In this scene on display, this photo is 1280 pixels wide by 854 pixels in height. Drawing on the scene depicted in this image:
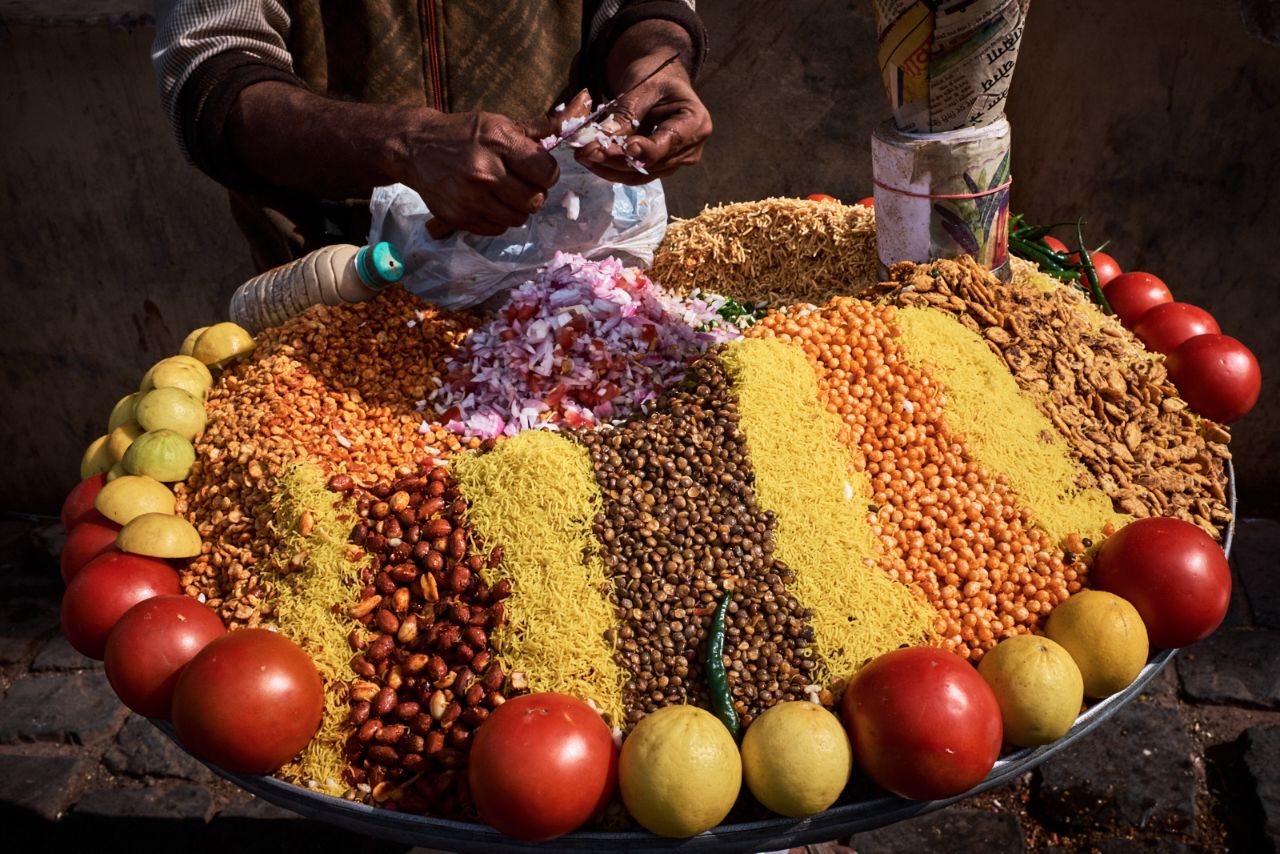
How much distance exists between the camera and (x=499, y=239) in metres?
2.30

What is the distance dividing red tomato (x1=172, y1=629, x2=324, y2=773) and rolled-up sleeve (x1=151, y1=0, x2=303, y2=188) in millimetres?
1194

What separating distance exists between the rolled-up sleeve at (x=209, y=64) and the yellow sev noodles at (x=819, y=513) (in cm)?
121

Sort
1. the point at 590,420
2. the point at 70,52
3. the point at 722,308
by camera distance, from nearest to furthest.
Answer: the point at 590,420, the point at 722,308, the point at 70,52

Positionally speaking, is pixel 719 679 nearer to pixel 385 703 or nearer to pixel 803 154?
pixel 385 703

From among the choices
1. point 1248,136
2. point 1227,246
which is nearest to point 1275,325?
point 1227,246

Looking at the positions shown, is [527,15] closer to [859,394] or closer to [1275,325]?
[859,394]

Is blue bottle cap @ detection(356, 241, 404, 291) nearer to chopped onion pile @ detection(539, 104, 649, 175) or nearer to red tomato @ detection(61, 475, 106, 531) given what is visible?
chopped onion pile @ detection(539, 104, 649, 175)

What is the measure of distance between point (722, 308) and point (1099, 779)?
1.84 m

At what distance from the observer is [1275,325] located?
377 cm

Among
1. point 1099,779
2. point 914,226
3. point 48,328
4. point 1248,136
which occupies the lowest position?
point 1099,779

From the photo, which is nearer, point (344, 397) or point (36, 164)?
point (344, 397)

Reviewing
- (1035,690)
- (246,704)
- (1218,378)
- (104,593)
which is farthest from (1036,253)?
(104,593)

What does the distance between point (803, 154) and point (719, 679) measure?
9.01 feet

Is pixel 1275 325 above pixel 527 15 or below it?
below
